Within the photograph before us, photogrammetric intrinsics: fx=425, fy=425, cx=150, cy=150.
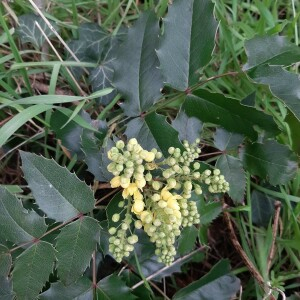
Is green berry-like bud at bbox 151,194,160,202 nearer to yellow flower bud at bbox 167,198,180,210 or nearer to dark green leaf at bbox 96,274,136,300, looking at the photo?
yellow flower bud at bbox 167,198,180,210

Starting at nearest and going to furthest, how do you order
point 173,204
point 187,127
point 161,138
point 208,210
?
point 173,204 → point 161,138 → point 187,127 → point 208,210

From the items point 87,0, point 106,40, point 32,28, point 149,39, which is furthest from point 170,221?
point 87,0

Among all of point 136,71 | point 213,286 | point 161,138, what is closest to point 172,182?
point 161,138

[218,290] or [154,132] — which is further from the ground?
[154,132]

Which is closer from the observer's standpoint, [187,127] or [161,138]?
[161,138]

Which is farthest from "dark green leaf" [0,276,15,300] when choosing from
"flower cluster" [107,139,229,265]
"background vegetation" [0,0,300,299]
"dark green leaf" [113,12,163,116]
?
"dark green leaf" [113,12,163,116]

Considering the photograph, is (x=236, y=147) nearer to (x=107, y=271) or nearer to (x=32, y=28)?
(x=107, y=271)

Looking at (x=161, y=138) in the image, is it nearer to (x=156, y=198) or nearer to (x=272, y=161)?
(x=156, y=198)
